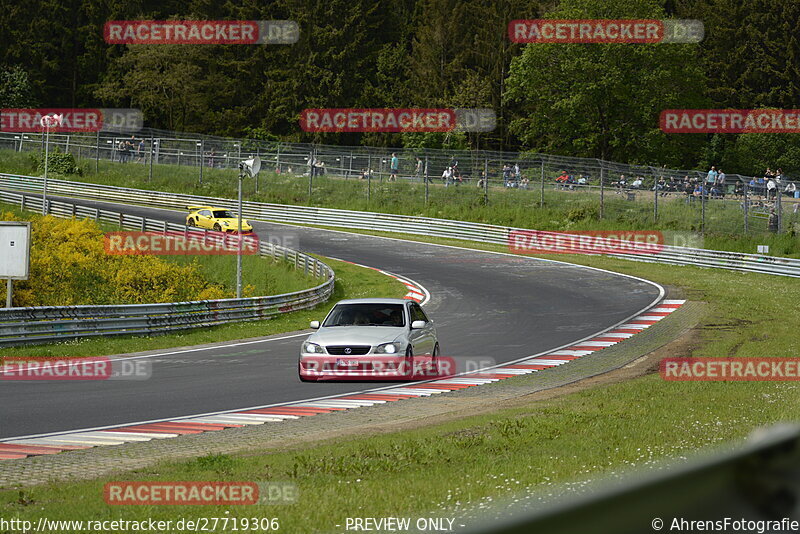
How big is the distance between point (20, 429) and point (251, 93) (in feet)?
296

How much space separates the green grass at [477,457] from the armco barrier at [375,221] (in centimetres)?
2619

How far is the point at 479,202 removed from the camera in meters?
54.9

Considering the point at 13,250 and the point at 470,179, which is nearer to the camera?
the point at 13,250

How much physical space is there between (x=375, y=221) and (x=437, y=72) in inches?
1486

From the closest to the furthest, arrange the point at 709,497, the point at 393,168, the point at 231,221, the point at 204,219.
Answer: the point at 709,497 → the point at 231,221 → the point at 204,219 → the point at 393,168

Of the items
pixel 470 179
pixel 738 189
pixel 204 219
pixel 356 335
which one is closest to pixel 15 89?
pixel 204 219

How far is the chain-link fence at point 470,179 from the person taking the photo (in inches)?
1748

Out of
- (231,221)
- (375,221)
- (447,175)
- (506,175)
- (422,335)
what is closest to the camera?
(422,335)

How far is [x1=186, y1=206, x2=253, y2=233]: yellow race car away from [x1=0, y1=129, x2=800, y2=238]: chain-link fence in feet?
29.6

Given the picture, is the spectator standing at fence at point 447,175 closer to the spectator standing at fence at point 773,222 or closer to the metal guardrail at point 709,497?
the spectator standing at fence at point 773,222

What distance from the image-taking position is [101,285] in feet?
115

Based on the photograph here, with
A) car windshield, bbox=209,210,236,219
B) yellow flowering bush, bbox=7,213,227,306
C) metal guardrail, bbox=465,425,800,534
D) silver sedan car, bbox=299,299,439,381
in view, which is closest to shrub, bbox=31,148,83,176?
car windshield, bbox=209,210,236,219

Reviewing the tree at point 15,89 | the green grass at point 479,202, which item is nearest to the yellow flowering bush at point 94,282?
the green grass at point 479,202

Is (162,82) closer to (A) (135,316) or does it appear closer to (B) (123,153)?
(B) (123,153)
